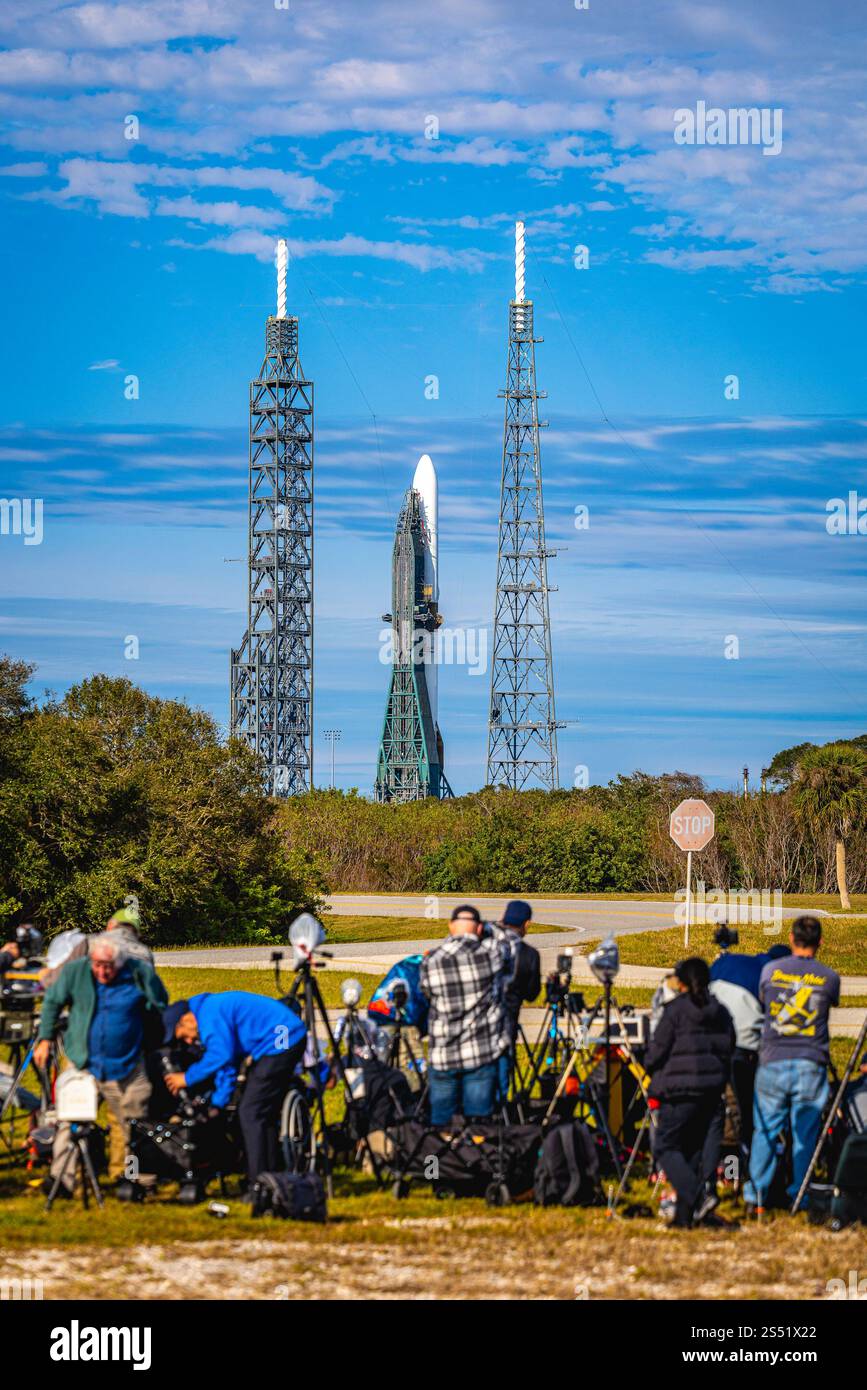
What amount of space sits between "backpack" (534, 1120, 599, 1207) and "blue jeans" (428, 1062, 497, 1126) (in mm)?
562

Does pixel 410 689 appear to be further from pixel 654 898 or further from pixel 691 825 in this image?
pixel 691 825

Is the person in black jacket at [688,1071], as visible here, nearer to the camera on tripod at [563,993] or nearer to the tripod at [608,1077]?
the tripod at [608,1077]

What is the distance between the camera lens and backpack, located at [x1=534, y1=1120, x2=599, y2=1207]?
1061 cm

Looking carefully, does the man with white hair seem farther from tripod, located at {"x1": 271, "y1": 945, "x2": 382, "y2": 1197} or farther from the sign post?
the sign post

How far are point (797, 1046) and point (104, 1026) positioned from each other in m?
4.26

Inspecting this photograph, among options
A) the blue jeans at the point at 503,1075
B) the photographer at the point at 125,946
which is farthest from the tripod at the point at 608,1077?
the photographer at the point at 125,946

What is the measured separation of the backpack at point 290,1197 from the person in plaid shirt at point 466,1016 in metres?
1.27

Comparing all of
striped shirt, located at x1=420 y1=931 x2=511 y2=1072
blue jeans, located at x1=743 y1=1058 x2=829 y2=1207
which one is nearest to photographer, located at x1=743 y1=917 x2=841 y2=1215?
blue jeans, located at x1=743 y1=1058 x2=829 y2=1207

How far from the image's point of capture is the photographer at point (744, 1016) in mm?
11070

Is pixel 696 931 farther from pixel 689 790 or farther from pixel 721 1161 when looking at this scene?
pixel 689 790

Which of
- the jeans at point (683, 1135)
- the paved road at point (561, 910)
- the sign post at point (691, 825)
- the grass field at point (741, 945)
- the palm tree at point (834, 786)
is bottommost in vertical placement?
the jeans at point (683, 1135)

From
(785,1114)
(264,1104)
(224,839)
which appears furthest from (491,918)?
(264,1104)

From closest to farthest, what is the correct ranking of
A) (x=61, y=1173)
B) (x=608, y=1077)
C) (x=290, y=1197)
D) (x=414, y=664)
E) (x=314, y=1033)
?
(x=290, y=1197) < (x=61, y=1173) < (x=314, y=1033) < (x=608, y=1077) < (x=414, y=664)

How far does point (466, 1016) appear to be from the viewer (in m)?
10.8
